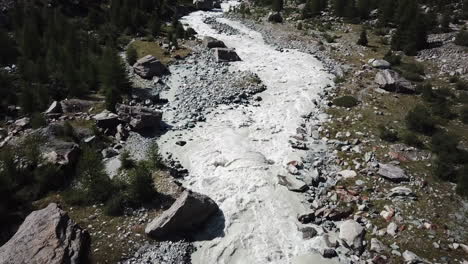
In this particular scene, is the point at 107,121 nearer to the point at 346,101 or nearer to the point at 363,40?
the point at 346,101

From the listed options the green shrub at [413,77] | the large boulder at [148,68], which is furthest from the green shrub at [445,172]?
the large boulder at [148,68]

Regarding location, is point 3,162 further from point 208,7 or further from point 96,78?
point 208,7

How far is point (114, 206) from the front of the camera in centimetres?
1527

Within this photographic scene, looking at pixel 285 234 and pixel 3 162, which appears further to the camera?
pixel 3 162

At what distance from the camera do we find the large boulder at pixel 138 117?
22.0 meters

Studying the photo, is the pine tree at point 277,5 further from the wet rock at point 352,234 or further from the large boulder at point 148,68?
the wet rock at point 352,234

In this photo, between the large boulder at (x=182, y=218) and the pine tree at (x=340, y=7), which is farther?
the pine tree at (x=340, y=7)

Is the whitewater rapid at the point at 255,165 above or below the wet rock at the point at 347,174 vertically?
below

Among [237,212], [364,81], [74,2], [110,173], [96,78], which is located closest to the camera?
[237,212]

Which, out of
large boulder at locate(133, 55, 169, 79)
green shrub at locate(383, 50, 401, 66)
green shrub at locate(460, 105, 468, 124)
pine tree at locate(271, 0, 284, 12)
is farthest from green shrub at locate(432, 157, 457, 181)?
pine tree at locate(271, 0, 284, 12)

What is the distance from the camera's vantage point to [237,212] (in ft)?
53.0

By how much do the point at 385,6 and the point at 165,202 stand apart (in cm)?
A: 3948

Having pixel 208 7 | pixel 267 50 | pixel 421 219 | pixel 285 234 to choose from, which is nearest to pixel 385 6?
pixel 267 50

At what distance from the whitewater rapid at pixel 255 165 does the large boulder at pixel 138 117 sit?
1286mm
